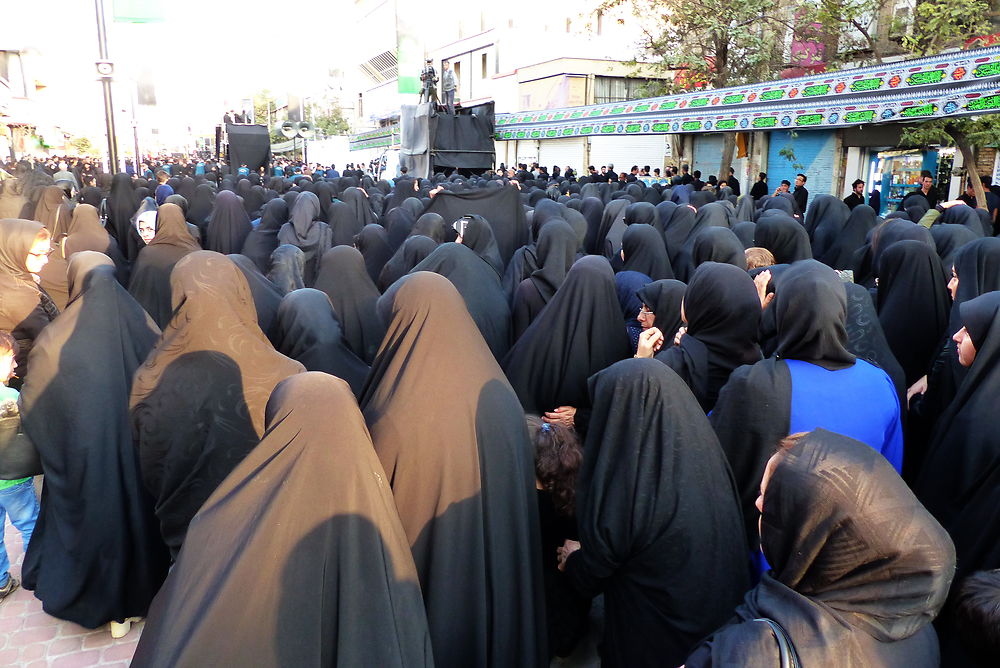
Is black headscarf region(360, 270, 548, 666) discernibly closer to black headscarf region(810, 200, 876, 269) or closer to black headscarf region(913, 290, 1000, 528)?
black headscarf region(913, 290, 1000, 528)

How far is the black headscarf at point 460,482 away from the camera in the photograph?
1.92m

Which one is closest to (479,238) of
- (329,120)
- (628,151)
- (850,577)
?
(850,577)

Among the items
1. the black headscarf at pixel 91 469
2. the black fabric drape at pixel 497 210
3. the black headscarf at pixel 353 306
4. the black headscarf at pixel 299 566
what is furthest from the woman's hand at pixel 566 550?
the black fabric drape at pixel 497 210

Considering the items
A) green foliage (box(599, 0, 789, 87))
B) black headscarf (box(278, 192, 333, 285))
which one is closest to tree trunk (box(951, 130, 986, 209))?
green foliage (box(599, 0, 789, 87))

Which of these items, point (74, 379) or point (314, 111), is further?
point (314, 111)

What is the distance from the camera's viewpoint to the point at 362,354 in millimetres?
4062

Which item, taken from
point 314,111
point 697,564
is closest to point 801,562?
point 697,564

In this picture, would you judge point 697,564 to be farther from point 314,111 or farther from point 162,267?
point 314,111

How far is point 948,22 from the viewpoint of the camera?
1018 cm

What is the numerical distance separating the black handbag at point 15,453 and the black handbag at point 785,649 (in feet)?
9.12

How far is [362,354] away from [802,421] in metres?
2.53

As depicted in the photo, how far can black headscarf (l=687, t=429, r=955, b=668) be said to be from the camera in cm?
113

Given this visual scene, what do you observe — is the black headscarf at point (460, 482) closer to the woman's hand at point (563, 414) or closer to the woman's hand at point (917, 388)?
the woman's hand at point (563, 414)

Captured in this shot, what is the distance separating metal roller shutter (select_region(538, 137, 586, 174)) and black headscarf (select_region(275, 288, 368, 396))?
2180 cm
